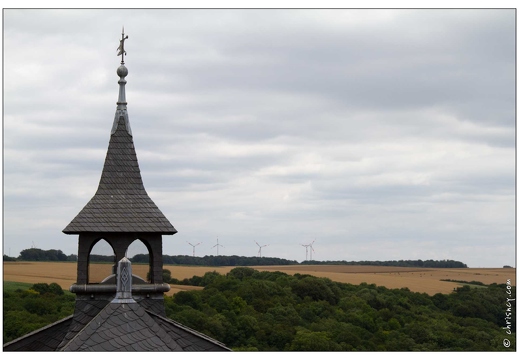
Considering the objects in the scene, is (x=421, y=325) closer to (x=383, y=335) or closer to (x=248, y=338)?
(x=383, y=335)

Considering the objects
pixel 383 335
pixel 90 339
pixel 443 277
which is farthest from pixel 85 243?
pixel 443 277

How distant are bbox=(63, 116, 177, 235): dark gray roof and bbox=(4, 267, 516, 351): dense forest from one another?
30.4 metres

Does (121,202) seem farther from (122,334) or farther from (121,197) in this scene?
(122,334)

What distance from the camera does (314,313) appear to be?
99.8 metres

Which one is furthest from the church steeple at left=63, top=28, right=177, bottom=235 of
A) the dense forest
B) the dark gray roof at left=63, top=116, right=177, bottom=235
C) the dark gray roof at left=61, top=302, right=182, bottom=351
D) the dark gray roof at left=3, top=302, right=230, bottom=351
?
the dense forest

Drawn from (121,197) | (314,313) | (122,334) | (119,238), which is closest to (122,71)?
(121,197)

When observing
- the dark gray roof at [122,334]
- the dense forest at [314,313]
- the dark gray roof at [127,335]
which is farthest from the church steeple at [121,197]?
the dense forest at [314,313]

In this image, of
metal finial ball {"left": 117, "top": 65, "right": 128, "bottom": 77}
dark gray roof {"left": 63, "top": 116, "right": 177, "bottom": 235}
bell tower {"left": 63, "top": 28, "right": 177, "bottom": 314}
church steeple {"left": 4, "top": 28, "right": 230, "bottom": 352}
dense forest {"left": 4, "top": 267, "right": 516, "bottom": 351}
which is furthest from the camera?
dense forest {"left": 4, "top": 267, "right": 516, "bottom": 351}

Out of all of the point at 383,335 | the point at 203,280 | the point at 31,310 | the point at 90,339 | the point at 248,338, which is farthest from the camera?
the point at 203,280

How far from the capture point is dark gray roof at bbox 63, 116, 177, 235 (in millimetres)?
27219

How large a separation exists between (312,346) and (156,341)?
2033 inches

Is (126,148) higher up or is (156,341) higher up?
(126,148)

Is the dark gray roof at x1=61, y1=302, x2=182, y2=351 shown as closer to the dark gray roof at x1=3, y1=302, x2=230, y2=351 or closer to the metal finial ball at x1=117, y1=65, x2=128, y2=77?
the dark gray roof at x1=3, y1=302, x2=230, y2=351

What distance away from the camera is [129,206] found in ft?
91.1
